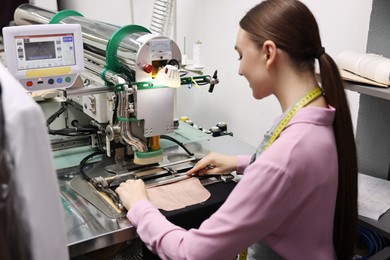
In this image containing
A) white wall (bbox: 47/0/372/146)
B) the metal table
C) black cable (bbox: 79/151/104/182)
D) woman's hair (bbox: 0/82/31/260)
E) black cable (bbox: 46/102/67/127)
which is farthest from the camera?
white wall (bbox: 47/0/372/146)

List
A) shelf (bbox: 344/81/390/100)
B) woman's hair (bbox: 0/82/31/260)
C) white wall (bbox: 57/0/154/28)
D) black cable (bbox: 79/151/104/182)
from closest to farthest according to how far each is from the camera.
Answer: woman's hair (bbox: 0/82/31/260), shelf (bbox: 344/81/390/100), black cable (bbox: 79/151/104/182), white wall (bbox: 57/0/154/28)

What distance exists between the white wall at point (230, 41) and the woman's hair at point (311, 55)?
0.92 metres

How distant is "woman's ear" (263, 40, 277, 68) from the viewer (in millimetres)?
1079

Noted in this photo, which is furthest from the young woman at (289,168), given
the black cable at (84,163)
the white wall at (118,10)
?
the white wall at (118,10)

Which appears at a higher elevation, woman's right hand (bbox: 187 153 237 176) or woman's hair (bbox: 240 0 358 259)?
woman's hair (bbox: 240 0 358 259)

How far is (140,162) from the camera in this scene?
1532 millimetres

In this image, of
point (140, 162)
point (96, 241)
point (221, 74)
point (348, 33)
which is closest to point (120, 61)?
point (140, 162)

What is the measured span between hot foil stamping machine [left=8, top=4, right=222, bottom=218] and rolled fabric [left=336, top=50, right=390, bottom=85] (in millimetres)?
493

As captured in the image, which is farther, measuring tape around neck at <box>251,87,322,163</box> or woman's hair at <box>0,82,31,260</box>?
measuring tape around neck at <box>251,87,322,163</box>

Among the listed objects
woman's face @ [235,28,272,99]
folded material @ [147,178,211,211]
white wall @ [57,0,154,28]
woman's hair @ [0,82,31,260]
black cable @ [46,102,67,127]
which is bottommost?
folded material @ [147,178,211,211]

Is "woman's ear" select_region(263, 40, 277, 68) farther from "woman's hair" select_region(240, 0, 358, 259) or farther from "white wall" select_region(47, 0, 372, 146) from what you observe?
"white wall" select_region(47, 0, 372, 146)

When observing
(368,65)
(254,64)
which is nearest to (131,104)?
(254,64)

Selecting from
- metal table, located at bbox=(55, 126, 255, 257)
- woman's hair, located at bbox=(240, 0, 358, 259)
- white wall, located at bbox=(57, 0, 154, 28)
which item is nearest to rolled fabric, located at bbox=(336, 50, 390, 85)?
woman's hair, located at bbox=(240, 0, 358, 259)

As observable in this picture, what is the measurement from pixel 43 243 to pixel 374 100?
54.8 inches
